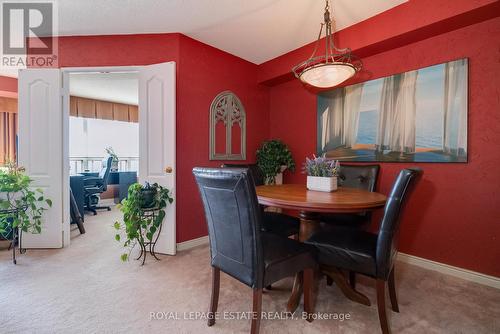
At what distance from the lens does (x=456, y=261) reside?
2156 millimetres

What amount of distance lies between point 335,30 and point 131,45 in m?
2.35

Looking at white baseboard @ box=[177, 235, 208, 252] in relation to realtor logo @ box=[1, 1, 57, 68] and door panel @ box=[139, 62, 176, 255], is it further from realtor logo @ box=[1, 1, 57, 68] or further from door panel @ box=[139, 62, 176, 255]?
realtor logo @ box=[1, 1, 57, 68]

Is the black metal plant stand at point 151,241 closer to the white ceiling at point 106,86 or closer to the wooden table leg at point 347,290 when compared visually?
the wooden table leg at point 347,290

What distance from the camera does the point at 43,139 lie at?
107 inches

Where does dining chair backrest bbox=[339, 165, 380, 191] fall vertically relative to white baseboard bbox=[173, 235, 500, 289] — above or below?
above

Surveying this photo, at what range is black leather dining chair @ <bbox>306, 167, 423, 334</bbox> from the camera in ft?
4.39

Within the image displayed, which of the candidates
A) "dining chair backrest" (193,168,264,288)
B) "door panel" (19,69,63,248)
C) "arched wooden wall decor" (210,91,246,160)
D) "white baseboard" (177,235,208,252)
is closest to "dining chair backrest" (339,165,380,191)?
"arched wooden wall decor" (210,91,246,160)

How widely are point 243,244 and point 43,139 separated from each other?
2813 mm

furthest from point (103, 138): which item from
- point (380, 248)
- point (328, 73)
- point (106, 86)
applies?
point (380, 248)

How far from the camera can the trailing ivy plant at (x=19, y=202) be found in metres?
2.40

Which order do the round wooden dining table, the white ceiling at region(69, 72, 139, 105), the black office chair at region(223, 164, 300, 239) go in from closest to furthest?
the round wooden dining table → the black office chair at region(223, 164, 300, 239) → the white ceiling at region(69, 72, 139, 105)

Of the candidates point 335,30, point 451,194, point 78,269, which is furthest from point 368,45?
point 78,269

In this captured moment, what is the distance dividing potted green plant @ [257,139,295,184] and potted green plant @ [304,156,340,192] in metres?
1.30

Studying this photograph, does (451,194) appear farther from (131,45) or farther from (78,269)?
(131,45)
